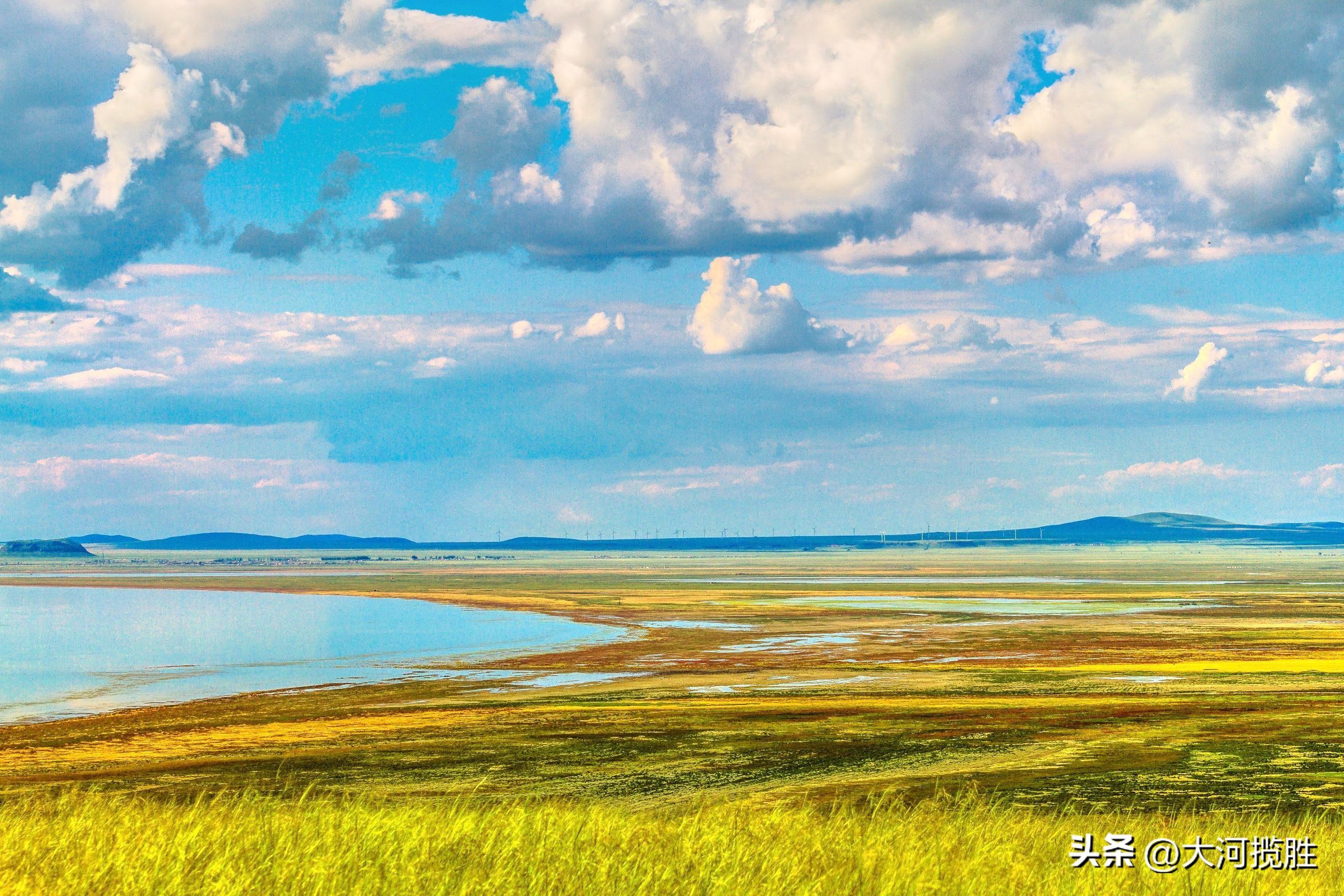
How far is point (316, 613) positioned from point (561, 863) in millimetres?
81041

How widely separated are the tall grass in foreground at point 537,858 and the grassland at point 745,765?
0.04 m

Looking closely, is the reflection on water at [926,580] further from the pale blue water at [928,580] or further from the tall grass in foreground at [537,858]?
the tall grass in foreground at [537,858]

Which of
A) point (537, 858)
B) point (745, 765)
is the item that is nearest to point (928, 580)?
point (745, 765)

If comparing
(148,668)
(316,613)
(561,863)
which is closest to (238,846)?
(561,863)

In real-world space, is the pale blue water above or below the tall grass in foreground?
below

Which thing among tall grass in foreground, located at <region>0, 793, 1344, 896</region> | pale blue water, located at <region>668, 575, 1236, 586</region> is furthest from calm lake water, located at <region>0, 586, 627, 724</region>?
pale blue water, located at <region>668, 575, 1236, 586</region>

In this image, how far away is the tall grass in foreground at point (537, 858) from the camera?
834cm

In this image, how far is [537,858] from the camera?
908 cm

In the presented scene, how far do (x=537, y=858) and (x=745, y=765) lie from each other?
17.3 metres

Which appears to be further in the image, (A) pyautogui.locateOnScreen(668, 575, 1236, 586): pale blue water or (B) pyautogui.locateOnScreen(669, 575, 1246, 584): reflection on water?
(B) pyautogui.locateOnScreen(669, 575, 1246, 584): reflection on water

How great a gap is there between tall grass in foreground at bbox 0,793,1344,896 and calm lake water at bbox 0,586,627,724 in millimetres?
29517

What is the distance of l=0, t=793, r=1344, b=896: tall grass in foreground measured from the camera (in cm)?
834

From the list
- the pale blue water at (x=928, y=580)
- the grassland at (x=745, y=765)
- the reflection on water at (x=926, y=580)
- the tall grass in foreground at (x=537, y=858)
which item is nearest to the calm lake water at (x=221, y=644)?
the grassland at (x=745, y=765)

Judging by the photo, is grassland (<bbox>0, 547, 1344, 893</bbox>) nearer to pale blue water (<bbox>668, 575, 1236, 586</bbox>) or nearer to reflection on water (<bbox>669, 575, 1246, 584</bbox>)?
pale blue water (<bbox>668, 575, 1236, 586</bbox>)
